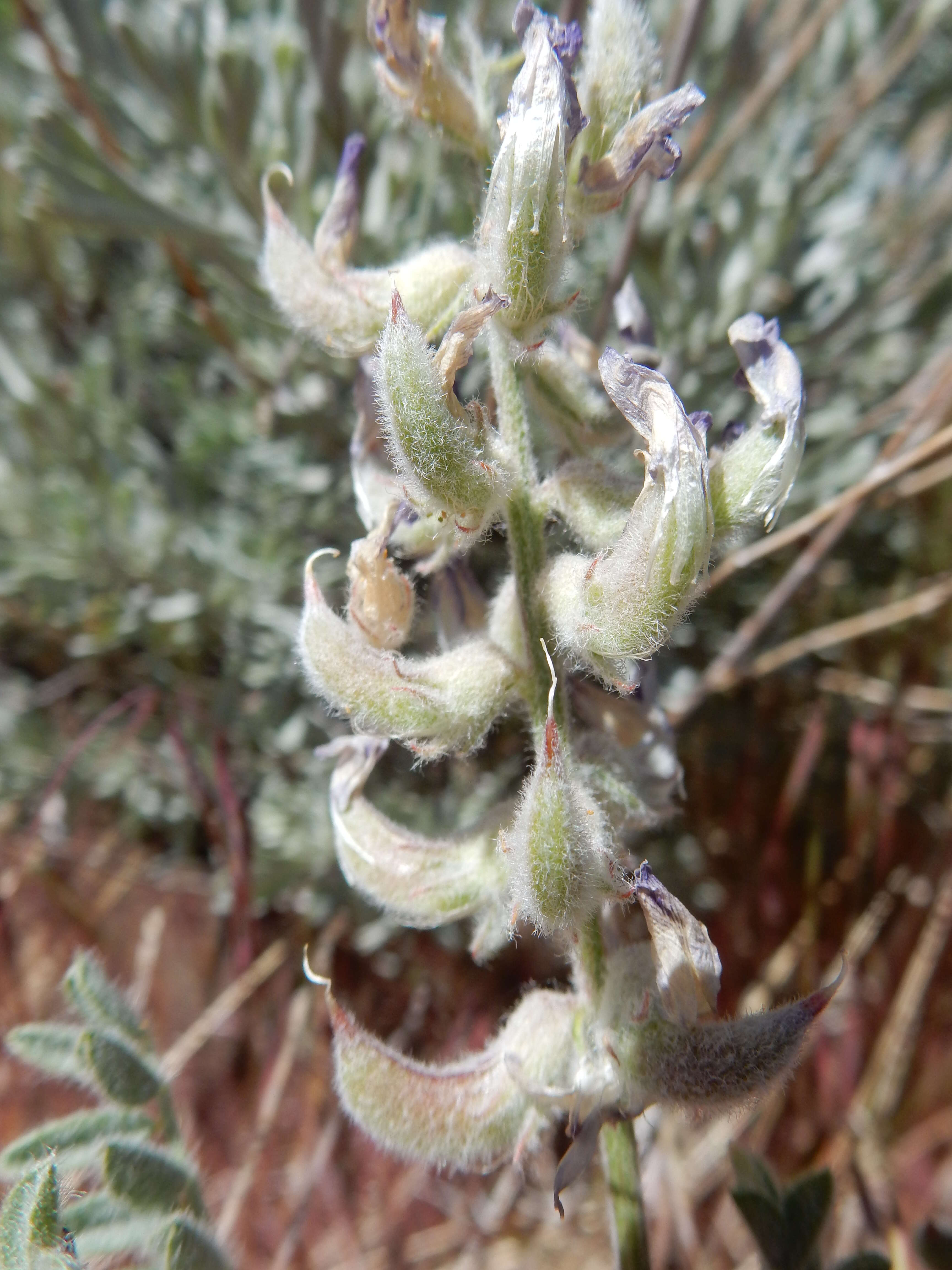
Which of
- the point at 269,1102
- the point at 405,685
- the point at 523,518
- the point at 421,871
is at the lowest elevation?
the point at 269,1102

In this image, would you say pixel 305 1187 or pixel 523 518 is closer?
pixel 523 518

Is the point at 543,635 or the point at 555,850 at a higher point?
the point at 543,635

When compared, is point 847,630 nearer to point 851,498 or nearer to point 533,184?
point 851,498

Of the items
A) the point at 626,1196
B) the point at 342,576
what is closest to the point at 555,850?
the point at 626,1196

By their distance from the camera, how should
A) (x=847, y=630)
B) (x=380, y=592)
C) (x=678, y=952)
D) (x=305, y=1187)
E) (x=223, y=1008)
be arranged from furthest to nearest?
(x=847, y=630), (x=223, y=1008), (x=305, y=1187), (x=380, y=592), (x=678, y=952)

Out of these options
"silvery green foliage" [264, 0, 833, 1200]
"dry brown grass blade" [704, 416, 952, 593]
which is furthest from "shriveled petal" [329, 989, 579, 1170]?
"dry brown grass blade" [704, 416, 952, 593]

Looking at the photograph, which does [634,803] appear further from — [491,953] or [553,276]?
[553,276]

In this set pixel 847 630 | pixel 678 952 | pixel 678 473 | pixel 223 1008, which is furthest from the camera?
pixel 847 630
